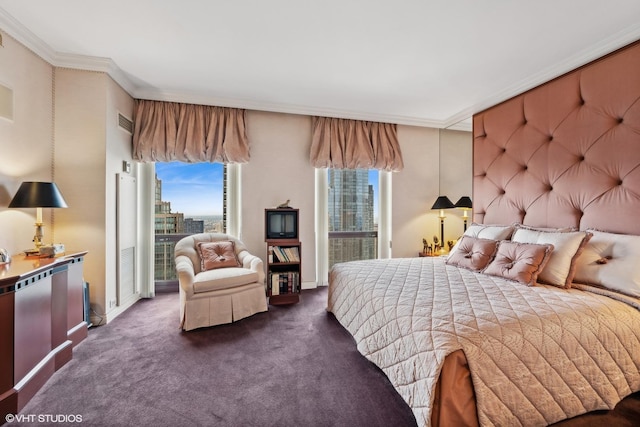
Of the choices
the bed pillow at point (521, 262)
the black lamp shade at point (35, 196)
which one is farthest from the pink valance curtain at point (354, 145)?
the black lamp shade at point (35, 196)

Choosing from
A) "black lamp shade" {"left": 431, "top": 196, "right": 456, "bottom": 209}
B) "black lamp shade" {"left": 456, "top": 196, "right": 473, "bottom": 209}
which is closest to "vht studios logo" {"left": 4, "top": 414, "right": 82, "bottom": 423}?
"black lamp shade" {"left": 431, "top": 196, "right": 456, "bottom": 209}

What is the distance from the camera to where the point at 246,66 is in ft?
8.73

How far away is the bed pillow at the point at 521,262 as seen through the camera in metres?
1.96

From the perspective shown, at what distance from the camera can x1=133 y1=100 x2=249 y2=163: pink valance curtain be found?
10.6 ft

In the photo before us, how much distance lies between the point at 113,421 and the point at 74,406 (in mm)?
323

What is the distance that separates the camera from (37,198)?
6.86 ft

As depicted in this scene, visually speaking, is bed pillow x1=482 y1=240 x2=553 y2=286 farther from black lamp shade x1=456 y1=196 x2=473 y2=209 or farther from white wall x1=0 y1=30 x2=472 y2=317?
white wall x1=0 y1=30 x2=472 y2=317

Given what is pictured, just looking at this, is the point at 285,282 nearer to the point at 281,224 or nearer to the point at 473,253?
the point at 281,224

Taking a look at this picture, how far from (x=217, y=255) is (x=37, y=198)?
154 cm

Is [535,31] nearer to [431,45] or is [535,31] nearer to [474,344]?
[431,45]

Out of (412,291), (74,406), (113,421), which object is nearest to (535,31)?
(412,291)

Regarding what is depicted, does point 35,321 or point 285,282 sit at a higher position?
point 35,321

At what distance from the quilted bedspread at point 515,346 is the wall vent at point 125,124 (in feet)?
10.4

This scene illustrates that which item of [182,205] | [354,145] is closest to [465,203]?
[354,145]
